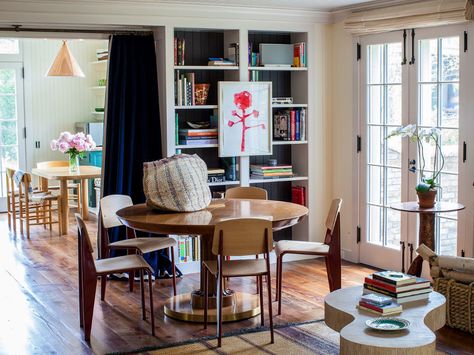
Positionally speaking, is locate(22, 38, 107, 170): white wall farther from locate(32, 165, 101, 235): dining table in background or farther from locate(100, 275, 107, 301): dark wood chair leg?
locate(100, 275, 107, 301): dark wood chair leg

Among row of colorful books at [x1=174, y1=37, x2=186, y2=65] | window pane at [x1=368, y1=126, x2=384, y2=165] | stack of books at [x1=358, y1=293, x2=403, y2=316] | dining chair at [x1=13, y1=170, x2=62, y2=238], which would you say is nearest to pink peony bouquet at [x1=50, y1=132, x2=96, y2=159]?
dining chair at [x1=13, y1=170, x2=62, y2=238]

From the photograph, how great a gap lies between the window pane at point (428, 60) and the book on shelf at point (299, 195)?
5.82 feet

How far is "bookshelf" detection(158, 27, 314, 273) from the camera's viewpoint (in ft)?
22.8

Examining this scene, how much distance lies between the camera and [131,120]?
6.93 meters

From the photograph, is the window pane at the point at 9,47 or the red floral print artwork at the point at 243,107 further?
the window pane at the point at 9,47

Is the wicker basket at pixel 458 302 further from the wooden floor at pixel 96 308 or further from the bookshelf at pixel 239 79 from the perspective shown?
the bookshelf at pixel 239 79

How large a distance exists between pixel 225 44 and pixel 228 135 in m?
0.91

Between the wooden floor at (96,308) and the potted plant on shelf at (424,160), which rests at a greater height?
the potted plant on shelf at (424,160)

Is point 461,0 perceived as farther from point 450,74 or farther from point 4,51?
point 4,51

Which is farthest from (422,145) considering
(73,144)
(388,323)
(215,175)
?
(73,144)

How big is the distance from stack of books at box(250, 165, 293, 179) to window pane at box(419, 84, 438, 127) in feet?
5.07

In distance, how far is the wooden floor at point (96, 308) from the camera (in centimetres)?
513

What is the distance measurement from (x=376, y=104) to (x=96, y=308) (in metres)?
3.10

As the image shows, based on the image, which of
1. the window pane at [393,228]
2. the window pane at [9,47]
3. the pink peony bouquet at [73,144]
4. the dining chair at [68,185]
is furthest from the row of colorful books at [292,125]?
the window pane at [9,47]
